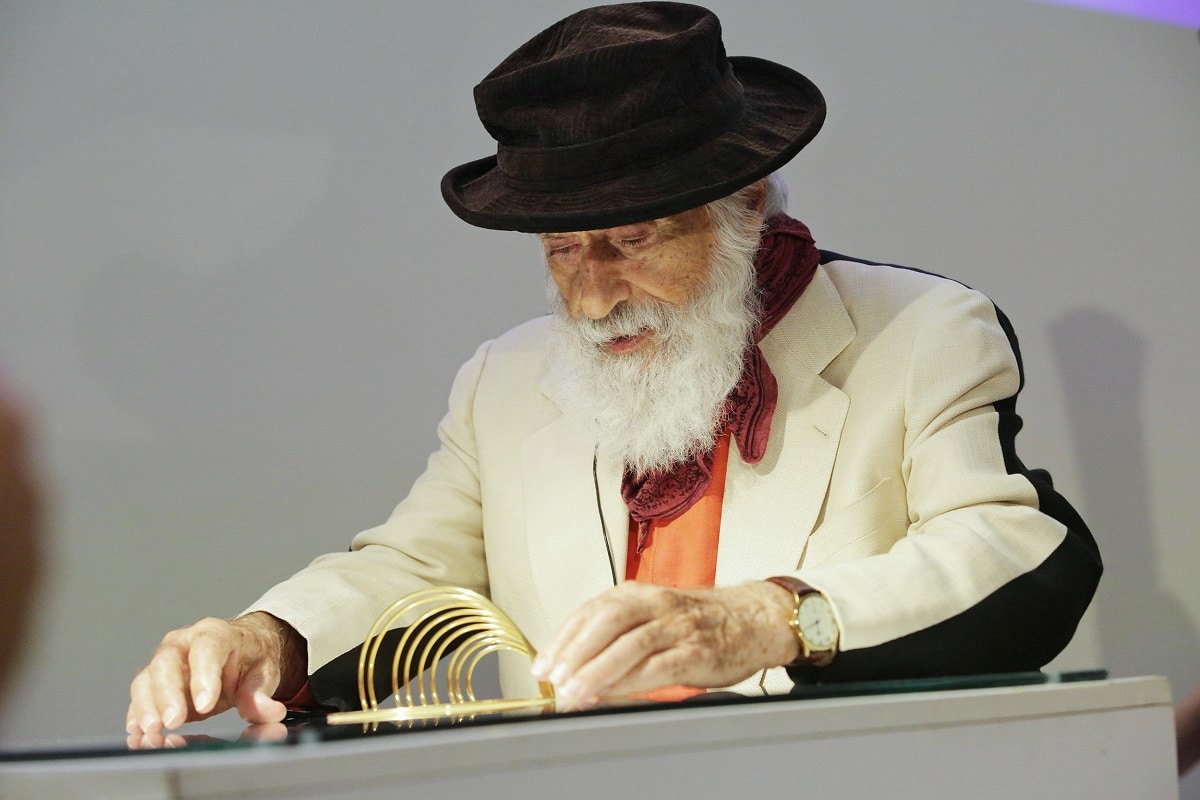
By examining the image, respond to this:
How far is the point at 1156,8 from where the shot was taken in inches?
123

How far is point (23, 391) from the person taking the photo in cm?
240

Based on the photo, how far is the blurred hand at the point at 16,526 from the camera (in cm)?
240

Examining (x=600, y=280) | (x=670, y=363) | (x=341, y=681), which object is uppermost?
(x=600, y=280)

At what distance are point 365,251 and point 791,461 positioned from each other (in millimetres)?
1207

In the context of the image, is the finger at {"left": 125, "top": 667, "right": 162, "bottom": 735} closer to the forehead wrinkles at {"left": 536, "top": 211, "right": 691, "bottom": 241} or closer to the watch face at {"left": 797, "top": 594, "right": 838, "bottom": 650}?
the watch face at {"left": 797, "top": 594, "right": 838, "bottom": 650}

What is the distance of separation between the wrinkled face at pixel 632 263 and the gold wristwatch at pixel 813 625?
0.68 metres

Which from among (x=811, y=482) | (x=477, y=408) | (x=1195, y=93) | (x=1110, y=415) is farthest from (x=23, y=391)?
(x=1195, y=93)

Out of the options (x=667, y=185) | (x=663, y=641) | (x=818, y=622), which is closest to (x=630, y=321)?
(x=667, y=185)

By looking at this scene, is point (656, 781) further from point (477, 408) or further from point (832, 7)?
point (832, 7)

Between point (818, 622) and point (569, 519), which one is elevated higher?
point (569, 519)

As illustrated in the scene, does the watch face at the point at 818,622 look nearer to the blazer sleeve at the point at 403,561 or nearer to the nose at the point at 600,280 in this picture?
the nose at the point at 600,280

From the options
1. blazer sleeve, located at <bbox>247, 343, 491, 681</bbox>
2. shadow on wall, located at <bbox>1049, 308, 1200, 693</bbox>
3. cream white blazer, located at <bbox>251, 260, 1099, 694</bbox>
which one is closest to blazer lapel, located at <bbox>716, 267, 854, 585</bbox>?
cream white blazer, located at <bbox>251, 260, 1099, 694</bbox>

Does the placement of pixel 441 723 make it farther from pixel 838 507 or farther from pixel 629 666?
pixel 838 507

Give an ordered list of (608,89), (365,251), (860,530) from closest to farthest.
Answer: (608,89), (860,530), (365,251)
